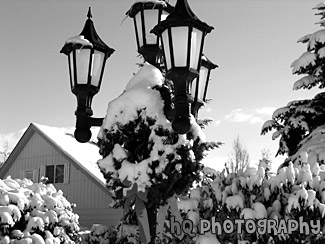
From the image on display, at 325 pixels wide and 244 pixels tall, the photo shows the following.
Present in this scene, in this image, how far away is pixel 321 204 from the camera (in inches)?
246

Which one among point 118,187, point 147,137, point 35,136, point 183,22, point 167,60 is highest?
point 35,136

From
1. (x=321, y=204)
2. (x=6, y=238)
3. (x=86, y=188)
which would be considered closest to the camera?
(x=321, y=204)

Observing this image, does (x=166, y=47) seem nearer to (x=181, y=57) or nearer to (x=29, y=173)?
(x=181, y=57)

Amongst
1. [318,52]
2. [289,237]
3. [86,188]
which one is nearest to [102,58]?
[289,237]

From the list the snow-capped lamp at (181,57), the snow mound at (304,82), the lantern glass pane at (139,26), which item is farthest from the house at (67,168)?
the snow-capped lamp at (181,57)

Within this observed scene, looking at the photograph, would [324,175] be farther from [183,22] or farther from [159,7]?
[183,22]

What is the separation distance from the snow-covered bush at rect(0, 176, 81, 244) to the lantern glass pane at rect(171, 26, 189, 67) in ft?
22.0

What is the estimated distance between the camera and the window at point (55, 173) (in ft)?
65.3

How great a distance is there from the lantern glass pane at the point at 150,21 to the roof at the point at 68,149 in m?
13.2

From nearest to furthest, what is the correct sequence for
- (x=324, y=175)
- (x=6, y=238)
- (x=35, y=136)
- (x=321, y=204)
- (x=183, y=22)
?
(x=183, y=22) < (x=321, y=204) < (x=324, y=175) < (x=6, y=238) < (x=35, y=136)

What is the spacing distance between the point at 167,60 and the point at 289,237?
12.2 ft

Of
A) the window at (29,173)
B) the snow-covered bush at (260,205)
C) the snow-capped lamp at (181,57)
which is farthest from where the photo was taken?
the window at (29,173)

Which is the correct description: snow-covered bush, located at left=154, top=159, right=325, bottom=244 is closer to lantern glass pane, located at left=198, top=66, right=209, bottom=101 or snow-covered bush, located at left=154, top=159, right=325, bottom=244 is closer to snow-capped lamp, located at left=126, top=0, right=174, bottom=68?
lantern glass pane, located at left=198, top=66, right=209, bottom=101

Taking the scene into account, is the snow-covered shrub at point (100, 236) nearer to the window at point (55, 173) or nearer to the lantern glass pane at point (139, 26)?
the window at point (55, 173)
